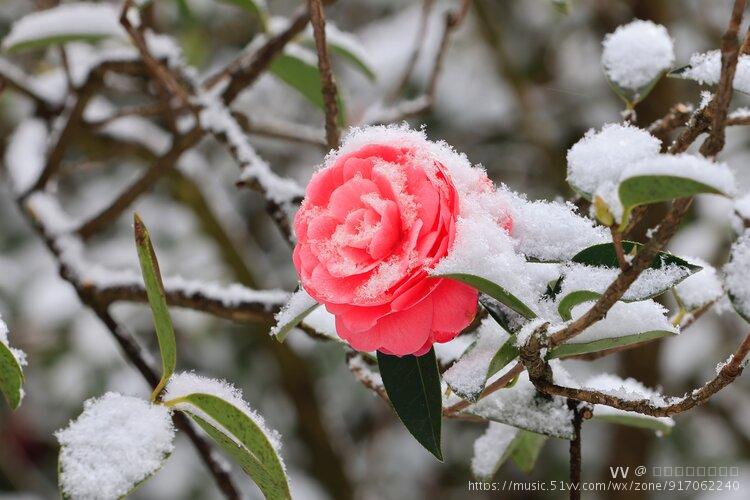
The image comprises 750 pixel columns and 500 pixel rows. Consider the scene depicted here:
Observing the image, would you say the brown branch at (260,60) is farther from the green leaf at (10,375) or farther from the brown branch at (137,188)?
the green leaf at (10,375)

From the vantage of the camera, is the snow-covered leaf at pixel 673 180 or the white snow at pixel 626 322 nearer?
the snow-covered leaf at pixel 673 180

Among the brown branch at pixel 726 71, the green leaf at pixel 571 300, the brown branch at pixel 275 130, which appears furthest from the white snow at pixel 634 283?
the brown branch at pixel 275 130


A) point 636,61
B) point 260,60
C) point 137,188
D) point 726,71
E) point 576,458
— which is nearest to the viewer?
point 726,71

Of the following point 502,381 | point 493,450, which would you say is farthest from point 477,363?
point 493,450

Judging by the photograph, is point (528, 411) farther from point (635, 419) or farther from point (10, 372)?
point (10, 372)

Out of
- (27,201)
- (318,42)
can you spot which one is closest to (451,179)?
(318,42)

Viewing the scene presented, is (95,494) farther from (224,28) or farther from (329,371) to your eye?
(224,28)
